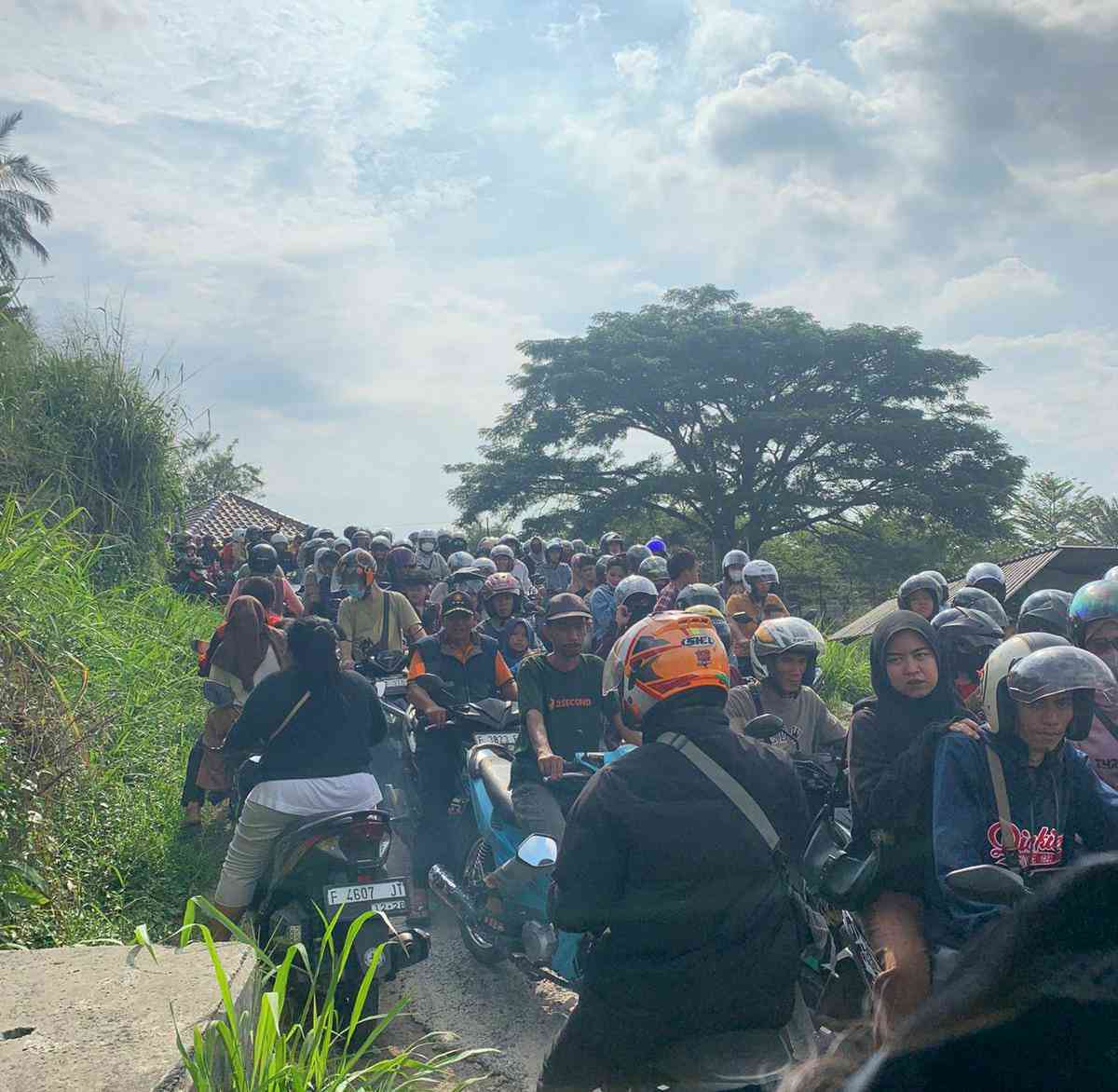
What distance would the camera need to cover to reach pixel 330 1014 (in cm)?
326

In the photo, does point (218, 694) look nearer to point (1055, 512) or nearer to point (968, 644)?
point (968, 644)

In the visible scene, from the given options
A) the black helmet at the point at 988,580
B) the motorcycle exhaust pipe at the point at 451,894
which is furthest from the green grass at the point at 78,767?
the black helmet at the point at 988,580

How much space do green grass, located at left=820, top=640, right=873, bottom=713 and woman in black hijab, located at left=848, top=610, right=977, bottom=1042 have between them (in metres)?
8.57

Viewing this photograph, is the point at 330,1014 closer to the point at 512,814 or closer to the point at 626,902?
the point at 626,902

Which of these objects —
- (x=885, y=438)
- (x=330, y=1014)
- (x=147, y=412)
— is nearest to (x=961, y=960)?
(x=330, y=1014)

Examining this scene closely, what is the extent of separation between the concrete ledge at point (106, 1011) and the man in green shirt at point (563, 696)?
199 centimetres

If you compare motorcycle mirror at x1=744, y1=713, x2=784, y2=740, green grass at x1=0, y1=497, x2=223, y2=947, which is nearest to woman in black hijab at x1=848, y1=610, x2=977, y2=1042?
motorcycle mirror at x1=744, y1=713, x2=784, y2=740

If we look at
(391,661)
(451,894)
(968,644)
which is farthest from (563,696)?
(391,661)

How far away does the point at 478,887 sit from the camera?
17.3 feet

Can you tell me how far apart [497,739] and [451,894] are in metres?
0.86

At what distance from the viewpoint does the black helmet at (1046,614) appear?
19.3ft

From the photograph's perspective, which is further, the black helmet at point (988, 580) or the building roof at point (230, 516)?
the building roof at point (230, 516)

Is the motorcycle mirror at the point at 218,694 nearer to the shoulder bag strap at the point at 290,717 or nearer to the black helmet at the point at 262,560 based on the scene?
the shoulder bag strap at the point at 290,717

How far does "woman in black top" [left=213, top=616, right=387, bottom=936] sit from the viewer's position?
443 cm
